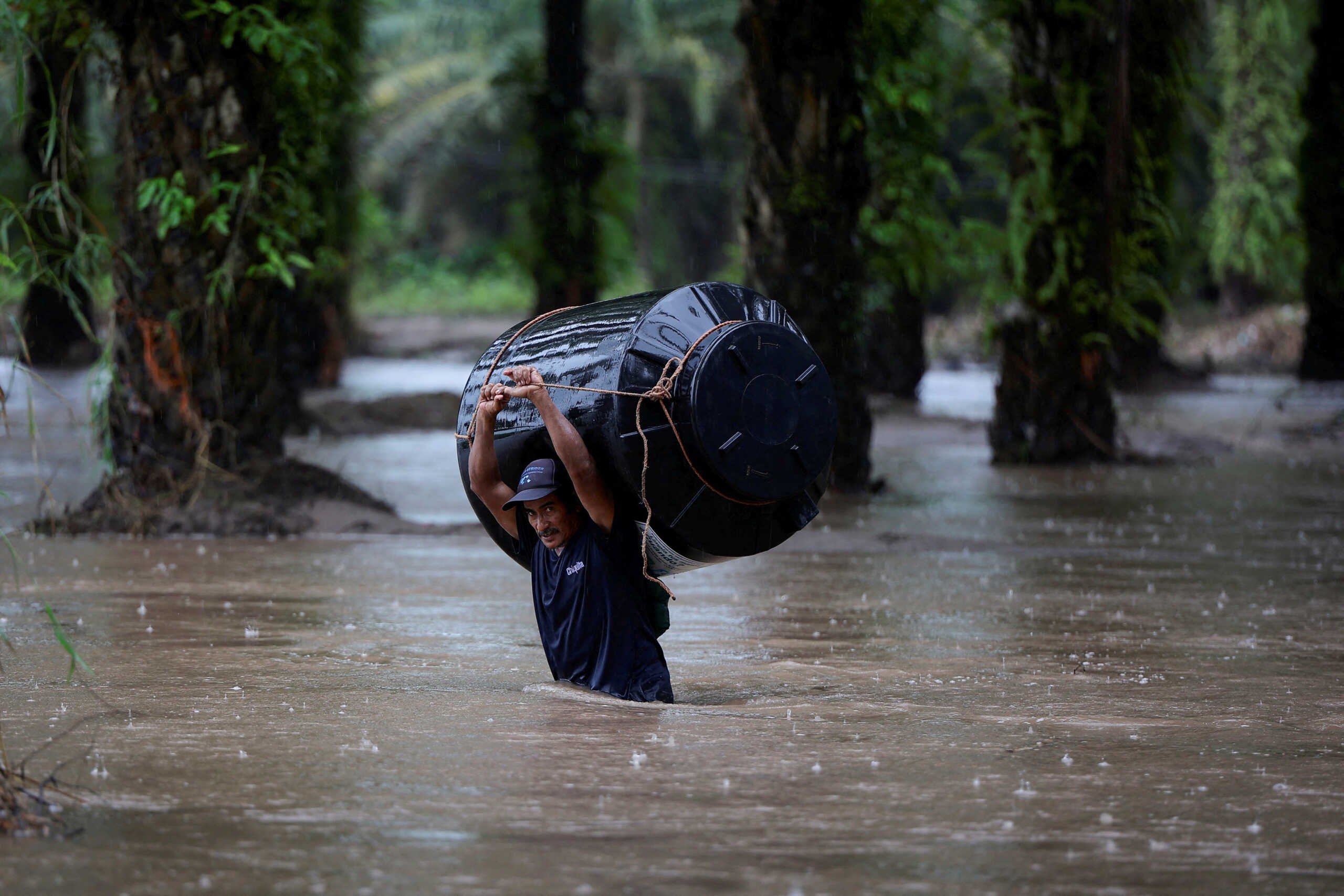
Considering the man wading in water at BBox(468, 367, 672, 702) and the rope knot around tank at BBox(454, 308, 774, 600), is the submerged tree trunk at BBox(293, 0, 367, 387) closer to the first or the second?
Result: the man wading in water at BBox(468, 367, 672, 702)

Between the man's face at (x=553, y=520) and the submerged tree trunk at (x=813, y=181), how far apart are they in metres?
6.31

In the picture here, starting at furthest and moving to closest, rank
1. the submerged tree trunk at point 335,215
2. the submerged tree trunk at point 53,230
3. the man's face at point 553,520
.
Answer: the submerged tree trunk at point 335,215 < the submerged tree trunk at point 53,230 < the man's face at point 553,520

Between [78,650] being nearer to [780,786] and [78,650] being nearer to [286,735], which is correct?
[286,735]

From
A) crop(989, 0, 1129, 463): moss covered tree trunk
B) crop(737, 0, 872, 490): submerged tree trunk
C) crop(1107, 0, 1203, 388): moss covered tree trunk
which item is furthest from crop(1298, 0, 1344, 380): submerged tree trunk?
crop(737, 0, 872, 490): submerged tree trunk

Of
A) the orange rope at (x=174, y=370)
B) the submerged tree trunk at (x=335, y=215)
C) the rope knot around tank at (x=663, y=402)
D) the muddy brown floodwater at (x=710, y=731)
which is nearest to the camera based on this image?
the muddy brown floodwater at (x=710, y=731)

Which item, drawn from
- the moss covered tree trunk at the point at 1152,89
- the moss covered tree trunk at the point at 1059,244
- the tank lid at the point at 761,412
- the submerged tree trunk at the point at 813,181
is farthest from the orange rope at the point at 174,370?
the moss covered tree trunk at the point at 1059,244

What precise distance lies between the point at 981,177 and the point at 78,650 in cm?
3712

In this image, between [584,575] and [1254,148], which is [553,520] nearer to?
[584,575]

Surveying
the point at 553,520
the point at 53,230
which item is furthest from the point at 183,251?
the point at 553,520

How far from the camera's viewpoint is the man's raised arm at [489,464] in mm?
4918

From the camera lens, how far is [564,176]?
1922 cm

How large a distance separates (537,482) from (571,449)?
16cm

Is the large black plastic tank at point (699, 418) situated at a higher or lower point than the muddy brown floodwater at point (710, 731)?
higher

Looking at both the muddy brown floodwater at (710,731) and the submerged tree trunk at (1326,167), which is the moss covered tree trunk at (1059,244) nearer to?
the muddy brown floodwater at (710,731)
